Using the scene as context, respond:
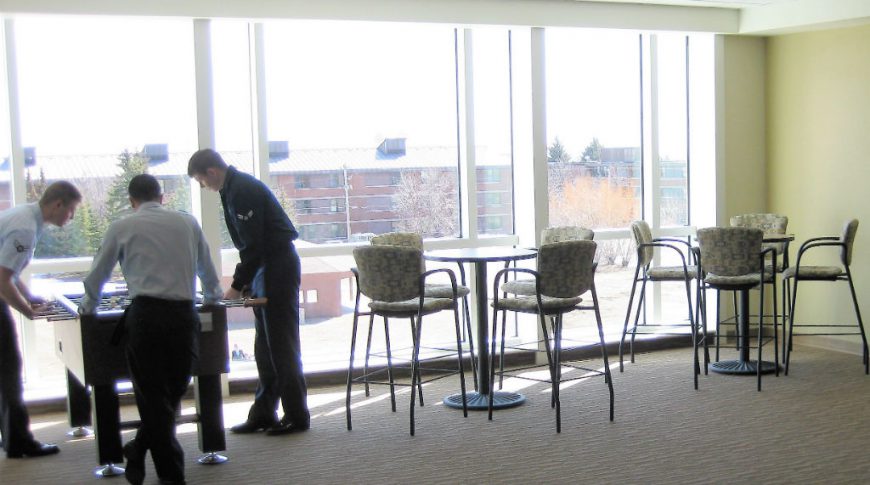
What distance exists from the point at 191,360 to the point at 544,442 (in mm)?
2098

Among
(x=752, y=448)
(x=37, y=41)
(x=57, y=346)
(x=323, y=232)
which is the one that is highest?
(x=37, y=41)

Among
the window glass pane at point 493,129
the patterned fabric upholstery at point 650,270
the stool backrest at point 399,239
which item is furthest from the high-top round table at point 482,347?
the window glass pane at point 493,129

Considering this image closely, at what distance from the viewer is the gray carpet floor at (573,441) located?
16.8 feet

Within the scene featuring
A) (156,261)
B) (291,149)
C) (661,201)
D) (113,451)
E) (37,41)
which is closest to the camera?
(156,261)

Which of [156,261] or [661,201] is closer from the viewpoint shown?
[156,261]

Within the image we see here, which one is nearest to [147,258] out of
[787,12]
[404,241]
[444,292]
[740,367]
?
[444,292]

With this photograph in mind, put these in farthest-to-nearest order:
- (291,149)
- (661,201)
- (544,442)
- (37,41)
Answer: (661,201) → (291,149) → (37,41) → (544,442)

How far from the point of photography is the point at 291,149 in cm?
750

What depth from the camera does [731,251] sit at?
22.7ft

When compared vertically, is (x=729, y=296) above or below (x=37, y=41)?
below

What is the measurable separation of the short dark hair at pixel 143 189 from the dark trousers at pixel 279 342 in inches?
42.9

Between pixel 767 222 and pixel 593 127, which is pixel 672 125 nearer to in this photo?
pixel 593 127

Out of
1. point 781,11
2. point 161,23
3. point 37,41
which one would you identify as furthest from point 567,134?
point 37,41

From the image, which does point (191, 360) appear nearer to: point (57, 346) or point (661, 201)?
point (57, 346)
